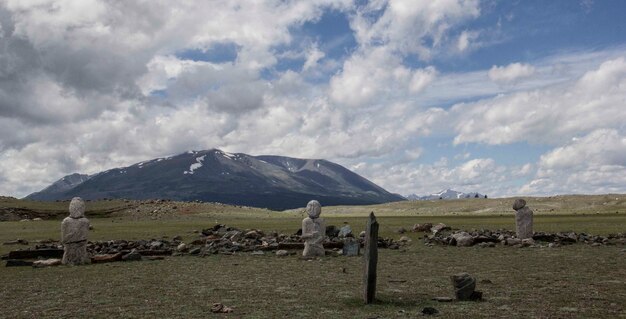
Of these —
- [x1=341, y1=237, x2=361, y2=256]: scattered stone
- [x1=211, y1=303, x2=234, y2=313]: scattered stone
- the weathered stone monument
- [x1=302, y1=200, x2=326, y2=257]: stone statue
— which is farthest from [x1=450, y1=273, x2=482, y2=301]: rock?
the weathered stone monument

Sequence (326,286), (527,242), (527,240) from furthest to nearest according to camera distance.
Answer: (527,240)
(527,242)
(326,286)

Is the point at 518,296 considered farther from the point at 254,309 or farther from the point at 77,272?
the point at 77,272

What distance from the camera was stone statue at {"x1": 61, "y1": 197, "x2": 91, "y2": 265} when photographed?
27.3 meters

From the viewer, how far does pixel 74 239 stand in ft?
89.8

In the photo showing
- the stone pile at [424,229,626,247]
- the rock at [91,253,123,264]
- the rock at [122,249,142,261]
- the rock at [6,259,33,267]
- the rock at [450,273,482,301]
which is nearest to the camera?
the rock at [450,273,482,301]

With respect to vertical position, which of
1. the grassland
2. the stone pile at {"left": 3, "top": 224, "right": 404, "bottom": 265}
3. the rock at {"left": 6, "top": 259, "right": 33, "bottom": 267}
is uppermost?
the stone pile at {"left": 3, "top": 224, "right": 404, "bottom": 265}

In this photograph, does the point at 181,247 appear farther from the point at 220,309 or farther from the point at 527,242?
the point at 527,242

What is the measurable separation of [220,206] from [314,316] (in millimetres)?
102587

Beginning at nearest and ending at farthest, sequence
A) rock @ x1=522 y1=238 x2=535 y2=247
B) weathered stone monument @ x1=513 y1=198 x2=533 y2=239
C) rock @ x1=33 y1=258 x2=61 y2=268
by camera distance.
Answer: rock @ x1=33 y1=258 x2=61 y2=268 → rock @ x1=522 y1=238 x2=535 y2=247 → weathered stone monument @ x1=513 y1=198 x2=533 y2=239

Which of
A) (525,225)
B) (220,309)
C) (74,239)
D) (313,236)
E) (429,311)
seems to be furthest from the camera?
(525,225)

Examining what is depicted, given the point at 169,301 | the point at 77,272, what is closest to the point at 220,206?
the point at 77,272

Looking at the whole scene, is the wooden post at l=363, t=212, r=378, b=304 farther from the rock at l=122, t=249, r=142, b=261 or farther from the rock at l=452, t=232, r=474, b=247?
the rock at l=452, t=232, r=474, b=247

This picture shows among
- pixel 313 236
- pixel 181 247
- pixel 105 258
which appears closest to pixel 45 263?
pixel 105 258

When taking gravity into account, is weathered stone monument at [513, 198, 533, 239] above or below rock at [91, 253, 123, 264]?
above
